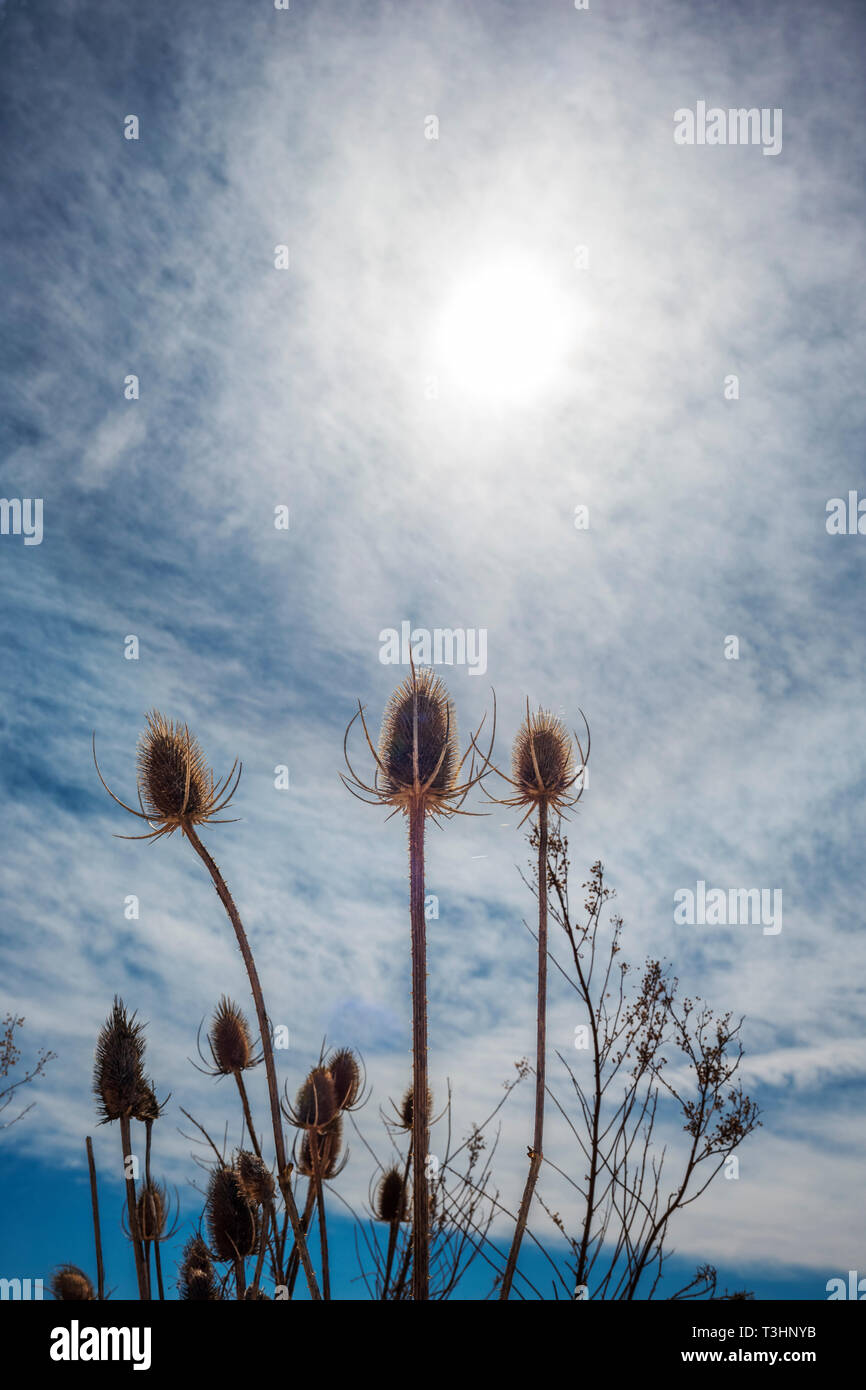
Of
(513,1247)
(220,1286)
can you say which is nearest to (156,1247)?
(220,1286)

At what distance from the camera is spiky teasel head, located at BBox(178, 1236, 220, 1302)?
A: 392 inches

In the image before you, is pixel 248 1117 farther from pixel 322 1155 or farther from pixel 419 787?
pixel 419 787

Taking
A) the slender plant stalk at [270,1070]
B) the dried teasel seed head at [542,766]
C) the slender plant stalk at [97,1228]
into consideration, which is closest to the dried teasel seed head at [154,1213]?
the slender plant stalk at [97,1228]

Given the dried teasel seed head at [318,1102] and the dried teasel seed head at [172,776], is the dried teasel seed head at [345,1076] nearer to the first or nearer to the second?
the dried teasel seed head at [318,1102]

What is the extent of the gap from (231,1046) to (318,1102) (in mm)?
1183

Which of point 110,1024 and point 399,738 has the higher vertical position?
point 399,738

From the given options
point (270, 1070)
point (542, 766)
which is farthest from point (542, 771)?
point (270, 1070)

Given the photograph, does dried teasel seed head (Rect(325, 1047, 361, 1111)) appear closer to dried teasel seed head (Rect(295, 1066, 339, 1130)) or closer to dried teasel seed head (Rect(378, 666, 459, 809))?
dried teasel seed head (Rect(295, 1066, 339, 1130))

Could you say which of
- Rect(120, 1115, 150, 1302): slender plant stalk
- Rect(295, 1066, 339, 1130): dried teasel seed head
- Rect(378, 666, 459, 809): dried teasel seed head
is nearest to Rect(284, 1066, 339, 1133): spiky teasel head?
Rect(295, 1066, 339, 1130): dried teasel seed head

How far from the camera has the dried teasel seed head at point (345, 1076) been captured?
9930mm
